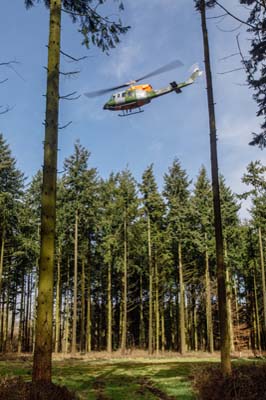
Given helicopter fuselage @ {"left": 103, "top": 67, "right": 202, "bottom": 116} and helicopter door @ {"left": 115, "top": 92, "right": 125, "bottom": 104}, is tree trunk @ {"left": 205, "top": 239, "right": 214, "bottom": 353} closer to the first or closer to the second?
helicopter fuselage @ {"left": 103, "top": 67, "right": 202, "bottom": 116}

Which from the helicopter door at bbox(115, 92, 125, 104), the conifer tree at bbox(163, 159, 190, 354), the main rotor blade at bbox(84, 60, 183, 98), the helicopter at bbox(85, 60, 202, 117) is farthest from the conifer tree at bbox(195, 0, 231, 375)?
the conifer tree at bbox(163, 159, 190, 354)

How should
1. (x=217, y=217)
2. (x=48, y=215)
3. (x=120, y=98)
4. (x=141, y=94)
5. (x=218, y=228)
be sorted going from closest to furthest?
1. (x=48, y=215)
2. (x=218, y=228)
3. (x=217, y=217)
4. (x=141, y=94)
5. (x=120, y=98)

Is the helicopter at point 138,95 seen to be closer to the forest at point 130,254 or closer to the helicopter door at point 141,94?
the helicopter door at point 141,94

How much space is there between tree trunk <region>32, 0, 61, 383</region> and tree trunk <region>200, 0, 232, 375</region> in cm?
504

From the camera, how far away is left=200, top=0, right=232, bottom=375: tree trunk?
8.97 m

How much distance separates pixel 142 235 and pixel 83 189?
21.1 ft

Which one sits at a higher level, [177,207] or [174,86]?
[174,86]

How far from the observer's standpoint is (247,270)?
34.9m

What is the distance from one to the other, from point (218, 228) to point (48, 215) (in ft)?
17.5

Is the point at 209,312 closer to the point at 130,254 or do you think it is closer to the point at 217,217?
the point at 130,254

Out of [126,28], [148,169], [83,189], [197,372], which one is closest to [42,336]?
[197,372]

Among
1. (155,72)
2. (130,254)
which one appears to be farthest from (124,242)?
(155,72)

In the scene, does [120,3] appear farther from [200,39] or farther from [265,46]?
[265,46]

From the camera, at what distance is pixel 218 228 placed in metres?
9.84
